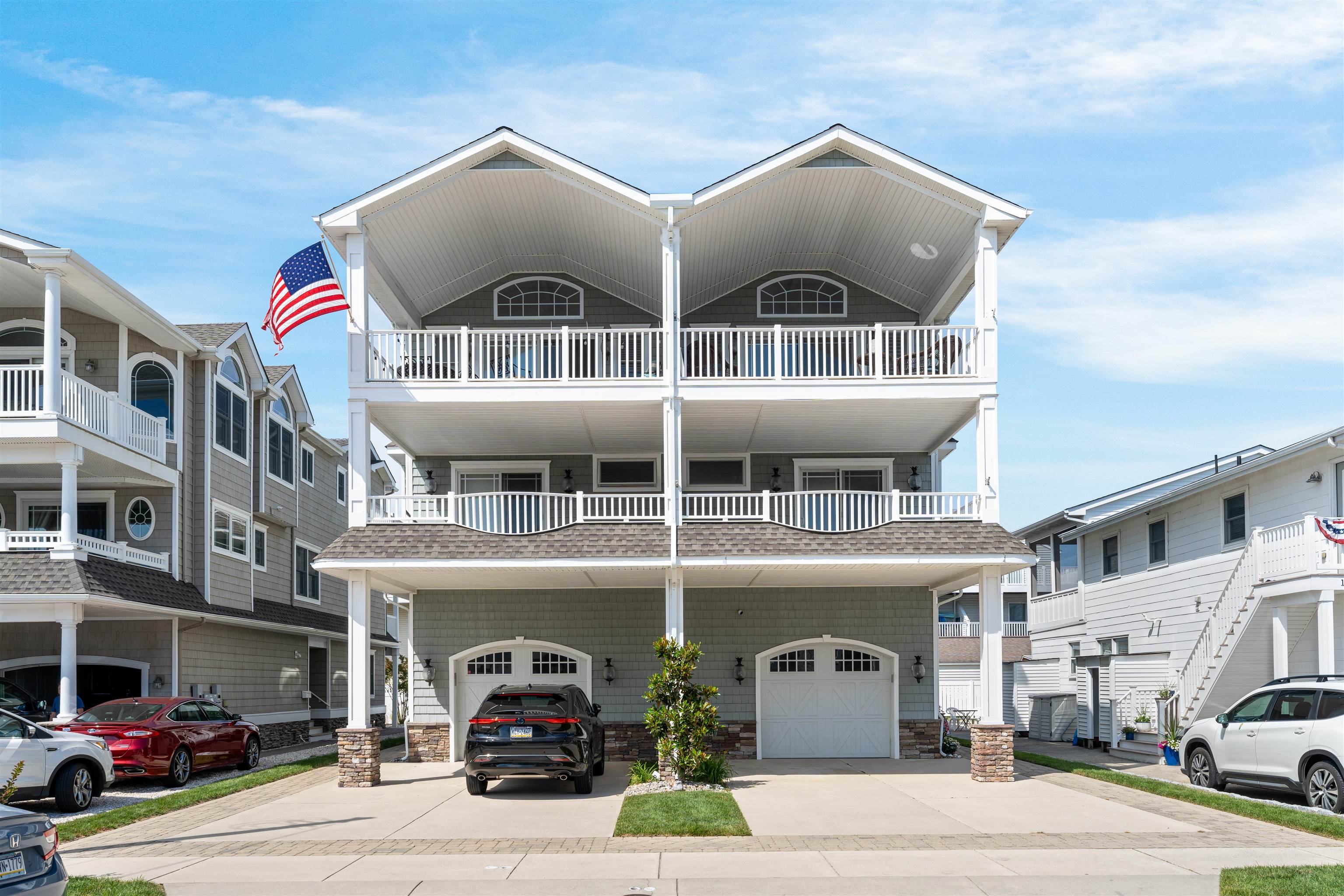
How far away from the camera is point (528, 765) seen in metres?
16.1

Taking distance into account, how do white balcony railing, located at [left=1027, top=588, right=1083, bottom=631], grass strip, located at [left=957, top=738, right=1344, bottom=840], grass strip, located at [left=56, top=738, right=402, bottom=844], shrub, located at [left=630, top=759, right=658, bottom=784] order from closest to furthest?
grass strip, located at [left=957, top=738, right=1344, bottom=840]
grass strip, located at [left=56, top=738, right=402, bottom=844]
shrub, located at [left=630, top=759, right=658, bottom=784]
white balcony railing, located at [left=1027, top=588, right=1083, bottom=631]

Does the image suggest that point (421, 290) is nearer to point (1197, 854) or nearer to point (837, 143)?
point (837, 143)

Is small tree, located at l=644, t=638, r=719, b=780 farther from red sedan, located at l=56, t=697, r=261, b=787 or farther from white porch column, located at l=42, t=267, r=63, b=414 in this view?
white porch column, located at l=42, t=267, r=63, b=414

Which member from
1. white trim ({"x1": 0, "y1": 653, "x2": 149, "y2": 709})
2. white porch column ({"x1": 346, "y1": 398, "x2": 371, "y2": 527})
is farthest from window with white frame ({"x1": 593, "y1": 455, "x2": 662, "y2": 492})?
white trim ({"x1": 0, "y1": 653, "x2": 149, "y2": 709})

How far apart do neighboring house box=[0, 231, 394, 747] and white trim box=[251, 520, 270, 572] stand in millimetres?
87

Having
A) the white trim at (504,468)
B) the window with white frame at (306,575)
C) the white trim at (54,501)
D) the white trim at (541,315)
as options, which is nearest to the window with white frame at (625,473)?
the white trim at (504,468)

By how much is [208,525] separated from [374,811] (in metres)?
12.6

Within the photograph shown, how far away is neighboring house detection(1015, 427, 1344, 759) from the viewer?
20125 mm

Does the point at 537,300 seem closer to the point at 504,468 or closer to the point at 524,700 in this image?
the point at 504,468

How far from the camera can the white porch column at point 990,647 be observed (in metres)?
18.5

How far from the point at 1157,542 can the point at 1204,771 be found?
10112 millimetres

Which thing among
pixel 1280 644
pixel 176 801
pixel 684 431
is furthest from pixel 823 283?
pixel 176 801

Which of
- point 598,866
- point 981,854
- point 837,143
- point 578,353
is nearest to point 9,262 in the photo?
point 578,353

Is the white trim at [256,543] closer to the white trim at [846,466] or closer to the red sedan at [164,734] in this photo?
the red sedan at [164,734]
